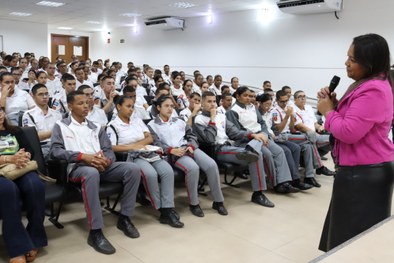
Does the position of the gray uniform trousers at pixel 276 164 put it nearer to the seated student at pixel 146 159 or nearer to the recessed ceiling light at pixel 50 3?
the seated student at pixel 146 159

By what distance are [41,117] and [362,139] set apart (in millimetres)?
2835

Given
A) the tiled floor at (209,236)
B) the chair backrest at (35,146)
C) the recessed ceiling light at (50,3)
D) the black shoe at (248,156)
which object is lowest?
the tiled floor at (209,236)

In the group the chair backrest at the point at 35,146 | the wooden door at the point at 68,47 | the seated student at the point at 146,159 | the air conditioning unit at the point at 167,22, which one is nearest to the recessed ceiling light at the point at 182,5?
the air conditioning unit at the point at 167,22

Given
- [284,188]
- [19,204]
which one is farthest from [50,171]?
[284,188]

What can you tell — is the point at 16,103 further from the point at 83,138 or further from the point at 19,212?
the point at 19,212

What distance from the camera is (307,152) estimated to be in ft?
13.6

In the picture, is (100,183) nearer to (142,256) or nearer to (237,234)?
(142,256)

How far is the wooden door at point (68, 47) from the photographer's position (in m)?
15.8

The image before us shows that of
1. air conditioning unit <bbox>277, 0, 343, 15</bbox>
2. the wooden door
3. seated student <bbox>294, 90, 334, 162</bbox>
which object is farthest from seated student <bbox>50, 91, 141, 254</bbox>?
the wooden door

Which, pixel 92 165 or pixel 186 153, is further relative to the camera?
pixel 186 153

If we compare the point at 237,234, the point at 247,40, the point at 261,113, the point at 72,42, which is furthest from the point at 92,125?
the point at 72,42

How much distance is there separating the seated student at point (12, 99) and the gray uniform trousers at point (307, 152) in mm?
2910

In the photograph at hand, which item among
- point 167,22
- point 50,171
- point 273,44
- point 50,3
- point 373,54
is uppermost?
point 50,3

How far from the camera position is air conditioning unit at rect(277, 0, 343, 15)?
7.66m
